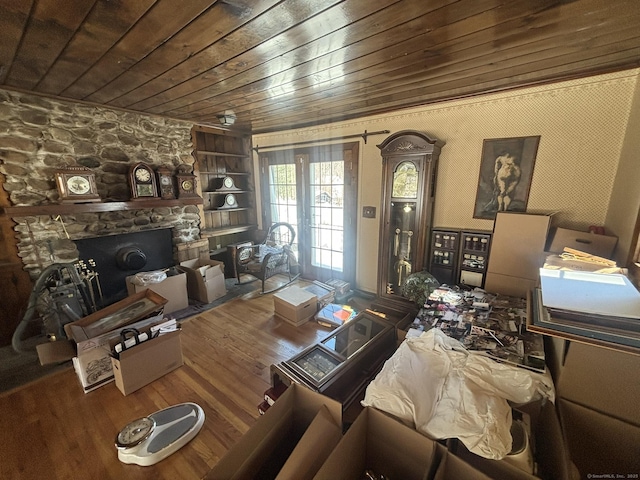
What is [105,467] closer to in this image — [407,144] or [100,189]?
[100,189]

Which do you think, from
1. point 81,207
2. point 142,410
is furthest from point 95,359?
point 81,207

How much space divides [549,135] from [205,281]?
12.5 feet

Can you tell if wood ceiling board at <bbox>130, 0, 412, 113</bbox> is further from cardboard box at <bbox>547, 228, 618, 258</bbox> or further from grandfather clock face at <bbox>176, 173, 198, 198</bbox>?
cardboard box at <bbox>547, 228, 618, 258</bbox>

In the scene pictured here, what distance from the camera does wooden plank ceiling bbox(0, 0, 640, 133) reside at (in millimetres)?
1120

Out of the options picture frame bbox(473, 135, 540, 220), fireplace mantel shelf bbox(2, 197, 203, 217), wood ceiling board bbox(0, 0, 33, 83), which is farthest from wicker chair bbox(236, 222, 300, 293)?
wood ceiling board bbox(0, 0, 33, 83)

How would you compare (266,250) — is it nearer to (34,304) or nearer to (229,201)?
(229,201)

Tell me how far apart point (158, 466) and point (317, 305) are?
1.84 meters

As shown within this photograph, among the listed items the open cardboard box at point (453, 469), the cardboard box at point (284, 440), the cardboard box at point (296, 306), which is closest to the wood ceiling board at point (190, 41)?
the cardboard box at point (284, 440)

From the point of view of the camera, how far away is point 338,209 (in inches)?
139

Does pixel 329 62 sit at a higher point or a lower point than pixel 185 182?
higher

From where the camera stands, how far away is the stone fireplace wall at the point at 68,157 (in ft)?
7.67

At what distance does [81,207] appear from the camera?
2533 mm

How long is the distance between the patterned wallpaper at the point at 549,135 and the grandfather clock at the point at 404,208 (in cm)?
21

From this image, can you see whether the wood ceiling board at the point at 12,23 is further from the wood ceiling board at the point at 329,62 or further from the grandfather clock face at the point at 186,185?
the grandfather clock face at the point at 186,185
